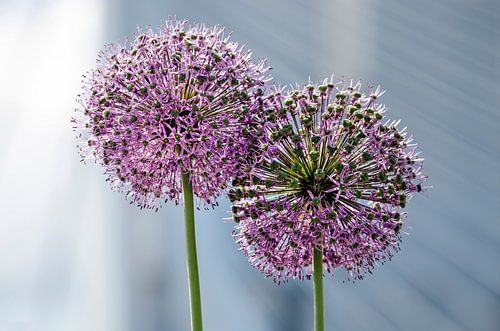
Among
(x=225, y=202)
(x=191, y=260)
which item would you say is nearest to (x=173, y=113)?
(x=191, y=260)

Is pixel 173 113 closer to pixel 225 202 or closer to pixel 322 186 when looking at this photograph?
pixel 322 186

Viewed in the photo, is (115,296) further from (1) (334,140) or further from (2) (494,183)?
(1) (334,140)

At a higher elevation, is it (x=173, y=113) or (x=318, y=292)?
(x=173, y=113)

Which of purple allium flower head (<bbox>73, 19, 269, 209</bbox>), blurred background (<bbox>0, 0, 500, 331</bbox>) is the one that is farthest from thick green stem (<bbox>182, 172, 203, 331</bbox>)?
blurred background (<bbox>0, 0, 500, 331</bbox>)

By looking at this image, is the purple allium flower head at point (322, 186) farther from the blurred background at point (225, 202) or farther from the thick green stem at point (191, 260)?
the blurred background at point (225, 202)

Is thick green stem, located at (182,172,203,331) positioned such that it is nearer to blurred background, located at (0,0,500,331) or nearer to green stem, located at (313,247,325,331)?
green stem, located at (313,247,325,331)

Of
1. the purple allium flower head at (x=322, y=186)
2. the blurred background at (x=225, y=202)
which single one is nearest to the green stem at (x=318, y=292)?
the purple allium flower head at (x=322, y=186)
